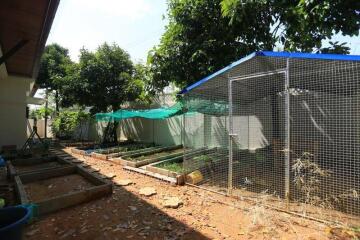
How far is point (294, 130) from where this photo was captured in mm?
4902

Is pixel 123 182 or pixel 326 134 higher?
pixel 326 134

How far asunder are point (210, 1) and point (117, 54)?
856cm

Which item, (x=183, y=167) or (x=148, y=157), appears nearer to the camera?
(x=183, y=167)

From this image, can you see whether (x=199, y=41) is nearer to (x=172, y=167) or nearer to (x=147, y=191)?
(x=172, y=167)

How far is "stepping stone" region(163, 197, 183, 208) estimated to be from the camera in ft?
15.9

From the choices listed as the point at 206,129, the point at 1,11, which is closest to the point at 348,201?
the point at 206,129

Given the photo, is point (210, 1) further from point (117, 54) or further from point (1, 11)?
point (117, 54)

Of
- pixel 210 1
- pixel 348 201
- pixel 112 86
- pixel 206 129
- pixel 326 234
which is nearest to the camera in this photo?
pixel 326 234

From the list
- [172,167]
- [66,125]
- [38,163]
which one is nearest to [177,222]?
[172,167]

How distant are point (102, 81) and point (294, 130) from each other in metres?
11.2

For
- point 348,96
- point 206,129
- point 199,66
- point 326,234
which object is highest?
point 199,66

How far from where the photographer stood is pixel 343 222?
3830mm

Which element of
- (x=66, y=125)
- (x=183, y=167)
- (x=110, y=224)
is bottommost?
(x=110, y=224)

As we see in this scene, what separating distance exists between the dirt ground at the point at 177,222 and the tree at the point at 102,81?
892cm
